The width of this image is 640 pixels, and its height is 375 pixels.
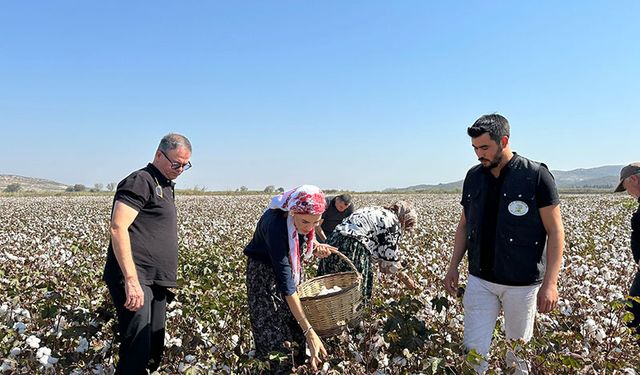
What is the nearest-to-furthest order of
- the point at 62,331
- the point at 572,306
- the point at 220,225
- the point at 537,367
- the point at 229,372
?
the point at 537,367 < the point at 229,372 < the point at 62,331 < the point at 572,306 < the point at 220,225

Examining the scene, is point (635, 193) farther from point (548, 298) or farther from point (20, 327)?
point (20, 327)

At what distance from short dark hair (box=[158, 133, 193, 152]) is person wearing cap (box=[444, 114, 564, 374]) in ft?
5.64

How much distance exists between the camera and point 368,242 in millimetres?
3971

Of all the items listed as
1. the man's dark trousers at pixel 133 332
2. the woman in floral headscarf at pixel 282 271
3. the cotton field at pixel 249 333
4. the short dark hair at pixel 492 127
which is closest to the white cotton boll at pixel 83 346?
the cotton field at pixel 249 333

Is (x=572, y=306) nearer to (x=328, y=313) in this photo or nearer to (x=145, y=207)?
(x=328, y=313)

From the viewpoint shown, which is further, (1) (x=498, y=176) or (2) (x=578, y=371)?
(1) (x=498, y=176)

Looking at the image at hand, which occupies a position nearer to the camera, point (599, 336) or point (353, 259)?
point (599, 336)

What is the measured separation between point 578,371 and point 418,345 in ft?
2.68

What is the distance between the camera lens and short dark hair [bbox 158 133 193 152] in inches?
122

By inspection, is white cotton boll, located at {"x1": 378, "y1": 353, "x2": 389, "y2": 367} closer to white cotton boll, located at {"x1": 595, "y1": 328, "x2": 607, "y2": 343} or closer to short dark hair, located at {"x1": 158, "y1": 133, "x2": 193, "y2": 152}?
Answer: white cotton boll, located at {"x1": 595, "y1": 328, "x2": 607, "y2": 343}

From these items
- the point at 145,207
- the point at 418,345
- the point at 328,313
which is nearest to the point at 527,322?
the point at 418,345

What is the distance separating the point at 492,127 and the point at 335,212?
3975 millimetres

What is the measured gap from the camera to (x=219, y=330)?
3750 millimetres

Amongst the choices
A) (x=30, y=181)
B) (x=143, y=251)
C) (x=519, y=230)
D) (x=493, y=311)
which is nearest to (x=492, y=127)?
(x=519, y=230)
